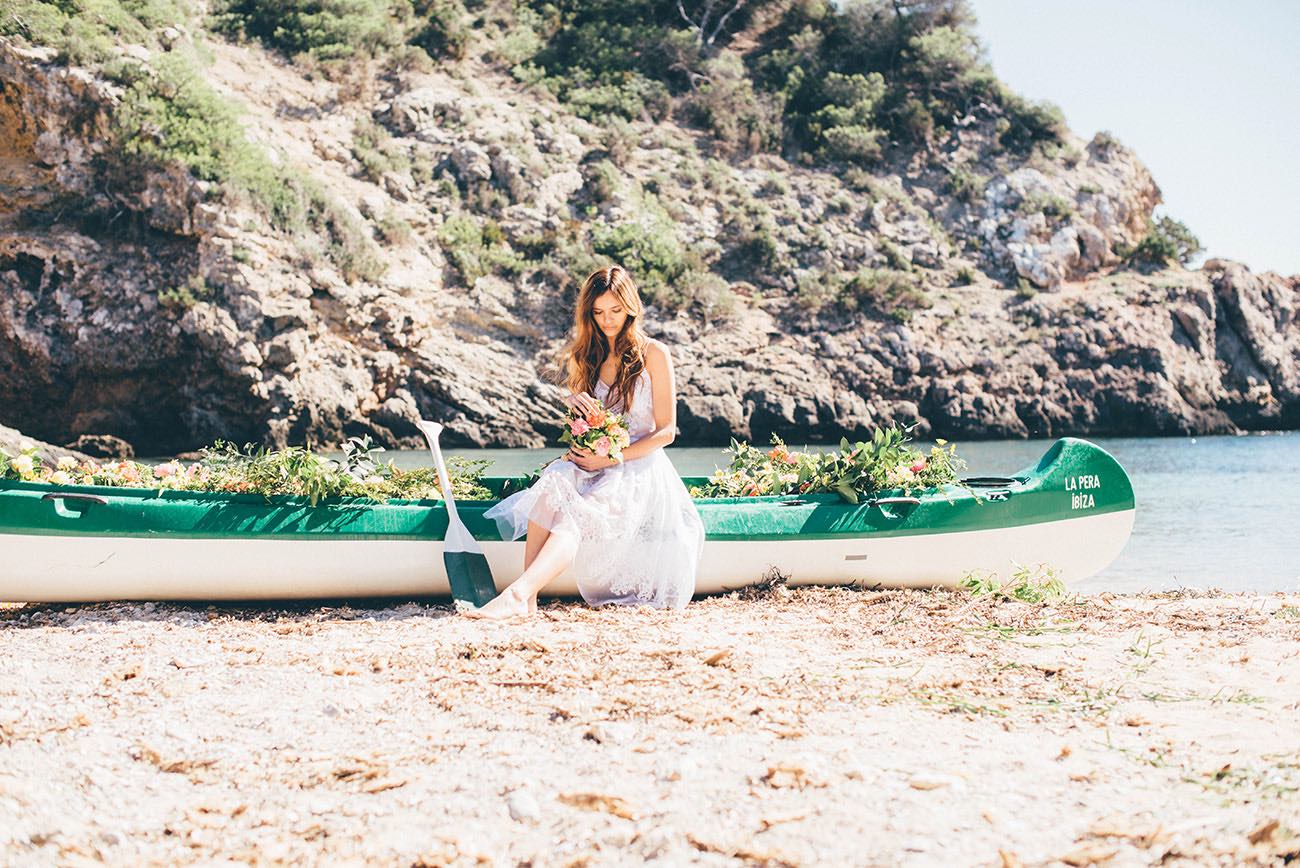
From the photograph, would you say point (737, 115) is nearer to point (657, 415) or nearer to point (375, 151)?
point (375, 151)

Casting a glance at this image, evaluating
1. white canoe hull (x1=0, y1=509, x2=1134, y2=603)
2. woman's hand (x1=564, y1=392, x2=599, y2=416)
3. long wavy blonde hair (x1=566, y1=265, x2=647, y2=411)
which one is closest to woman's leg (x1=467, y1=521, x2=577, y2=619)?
white canoe hull (x1=0, y1=509, x2=1134, y2=603)

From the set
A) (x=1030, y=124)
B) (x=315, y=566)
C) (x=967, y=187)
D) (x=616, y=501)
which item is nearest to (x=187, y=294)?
(x=315, y=566)

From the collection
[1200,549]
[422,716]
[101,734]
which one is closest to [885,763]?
[422,716]

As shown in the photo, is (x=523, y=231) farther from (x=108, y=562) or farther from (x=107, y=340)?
(x=108, y=562)

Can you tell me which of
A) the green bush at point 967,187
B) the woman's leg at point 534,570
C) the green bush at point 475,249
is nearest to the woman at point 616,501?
the woman's leg at point 534,570

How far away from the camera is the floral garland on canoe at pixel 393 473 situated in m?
5.24

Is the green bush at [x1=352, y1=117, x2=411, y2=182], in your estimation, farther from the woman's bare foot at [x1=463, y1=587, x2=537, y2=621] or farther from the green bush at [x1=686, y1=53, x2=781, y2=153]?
the woman's bare foot at [x1=463, y1=587, x2=537, y2=621]

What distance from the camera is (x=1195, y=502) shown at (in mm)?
13344

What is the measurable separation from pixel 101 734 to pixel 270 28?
28518 mm

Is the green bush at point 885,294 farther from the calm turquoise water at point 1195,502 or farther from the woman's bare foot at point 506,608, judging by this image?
the woman's bare foot at point 506,608

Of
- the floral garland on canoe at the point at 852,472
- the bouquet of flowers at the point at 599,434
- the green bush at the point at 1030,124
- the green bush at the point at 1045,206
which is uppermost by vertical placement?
the green bush at the point at 1030,124

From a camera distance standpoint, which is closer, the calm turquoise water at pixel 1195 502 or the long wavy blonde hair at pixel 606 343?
the long wavy blonde hair at pixel 606 343

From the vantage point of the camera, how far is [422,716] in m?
3.27

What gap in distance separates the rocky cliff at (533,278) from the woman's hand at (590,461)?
16.3m
